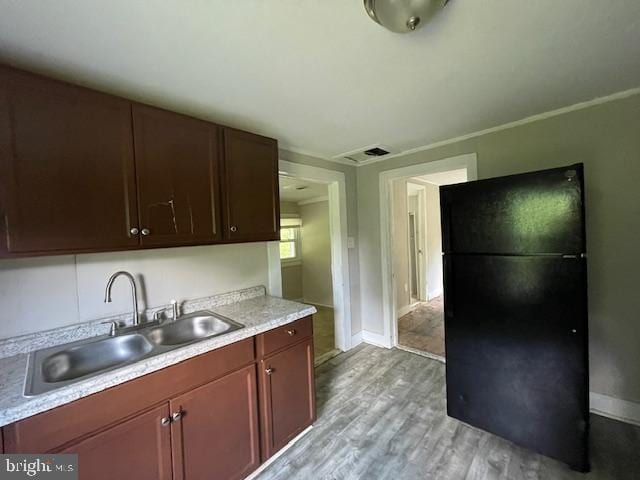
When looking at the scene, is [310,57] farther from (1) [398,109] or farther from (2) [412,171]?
(2) [412,171]

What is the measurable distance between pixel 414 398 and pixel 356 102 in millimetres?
2336

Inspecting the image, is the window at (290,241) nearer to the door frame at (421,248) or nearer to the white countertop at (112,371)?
the door frame at (421,248)

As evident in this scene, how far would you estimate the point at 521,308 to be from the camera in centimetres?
154

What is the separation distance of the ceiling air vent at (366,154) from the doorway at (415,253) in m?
0.23

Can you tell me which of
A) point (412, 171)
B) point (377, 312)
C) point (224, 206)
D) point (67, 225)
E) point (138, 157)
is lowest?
point (377, 312)

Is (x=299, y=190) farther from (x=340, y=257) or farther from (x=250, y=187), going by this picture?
(x=250, y=187)

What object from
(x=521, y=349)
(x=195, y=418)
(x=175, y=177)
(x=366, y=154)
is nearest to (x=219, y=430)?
(x=195, y=418)

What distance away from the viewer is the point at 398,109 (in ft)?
5.94

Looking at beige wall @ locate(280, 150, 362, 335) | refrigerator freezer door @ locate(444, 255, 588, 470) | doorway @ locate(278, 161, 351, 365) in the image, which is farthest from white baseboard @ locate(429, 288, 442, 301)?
refrigerator freezer door @ locate(444, 255, 588, 470)

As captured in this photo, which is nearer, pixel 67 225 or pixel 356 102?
Answer: pixel 67 225

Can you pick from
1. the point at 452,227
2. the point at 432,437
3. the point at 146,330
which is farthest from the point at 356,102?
the point at 432,437

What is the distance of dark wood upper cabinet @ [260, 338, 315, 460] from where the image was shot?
1582 millimetres

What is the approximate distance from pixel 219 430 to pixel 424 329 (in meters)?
3.00

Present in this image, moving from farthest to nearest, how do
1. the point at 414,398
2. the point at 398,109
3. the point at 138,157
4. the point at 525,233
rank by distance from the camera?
1. the point at 414,398
2. the point at 398,109
3. the point at 525,233
4. the point at 138,157
